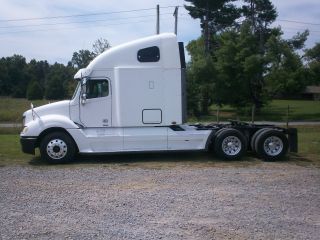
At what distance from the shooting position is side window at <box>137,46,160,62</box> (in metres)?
13.9

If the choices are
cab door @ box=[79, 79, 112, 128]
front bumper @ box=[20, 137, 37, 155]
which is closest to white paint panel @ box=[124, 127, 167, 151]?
cab door @ box=[79, 79, 112, 128]

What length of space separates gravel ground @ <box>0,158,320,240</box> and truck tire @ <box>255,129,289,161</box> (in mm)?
1721

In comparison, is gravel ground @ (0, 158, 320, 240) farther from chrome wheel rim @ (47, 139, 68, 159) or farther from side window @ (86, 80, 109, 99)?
side window @ (86, 80, 109, 99)

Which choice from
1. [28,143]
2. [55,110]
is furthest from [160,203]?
[55,110]

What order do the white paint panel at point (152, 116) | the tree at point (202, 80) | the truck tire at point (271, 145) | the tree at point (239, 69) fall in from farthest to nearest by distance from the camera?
the tree at point (239, 69), the tree at point (202, 80), the truck tire at point (271, 145), the white paint panel at point (152, 116)

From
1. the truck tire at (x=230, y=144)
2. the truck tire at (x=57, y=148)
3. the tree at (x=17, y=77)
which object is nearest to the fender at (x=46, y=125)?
the truck tire at (x=57, y=148)

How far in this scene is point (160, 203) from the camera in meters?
8.16

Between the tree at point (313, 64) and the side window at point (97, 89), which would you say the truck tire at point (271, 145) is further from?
the tree at point (313, 64)

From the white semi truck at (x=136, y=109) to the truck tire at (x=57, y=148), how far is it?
9cm

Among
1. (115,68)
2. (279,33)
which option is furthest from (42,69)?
(115,68)

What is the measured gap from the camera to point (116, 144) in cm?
1366

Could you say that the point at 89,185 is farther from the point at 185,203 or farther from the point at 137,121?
the point at 137,121

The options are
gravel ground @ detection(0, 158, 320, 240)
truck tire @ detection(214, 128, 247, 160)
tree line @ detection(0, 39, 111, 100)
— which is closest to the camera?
gravel ground @ detection(0, 158, 320, 240)

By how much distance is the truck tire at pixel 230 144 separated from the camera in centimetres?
1397
